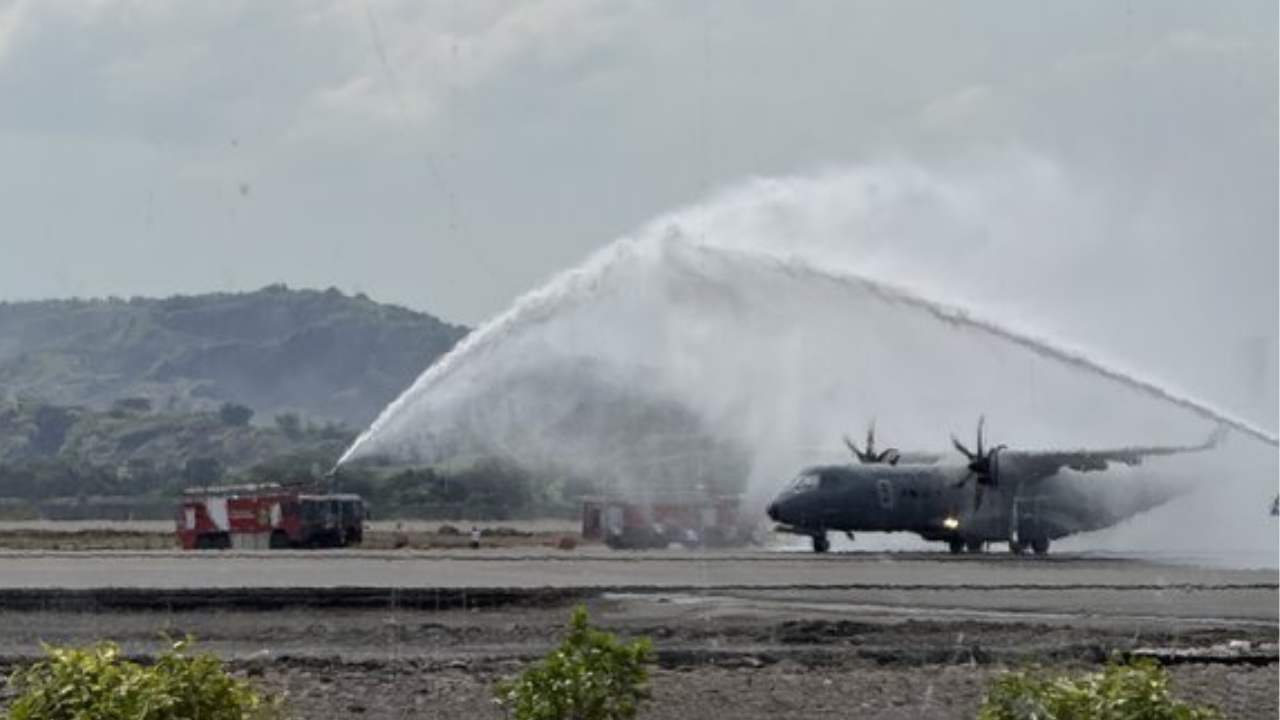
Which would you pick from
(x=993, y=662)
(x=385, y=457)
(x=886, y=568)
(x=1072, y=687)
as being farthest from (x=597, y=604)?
(x=385, y=457)

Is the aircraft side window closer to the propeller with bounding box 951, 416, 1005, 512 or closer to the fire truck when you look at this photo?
the propeller with bounding box 951, 416, 1005, 512

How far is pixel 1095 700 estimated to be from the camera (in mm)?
12531

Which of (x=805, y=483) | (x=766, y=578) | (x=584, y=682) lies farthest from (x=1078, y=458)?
(x=584, y=682)

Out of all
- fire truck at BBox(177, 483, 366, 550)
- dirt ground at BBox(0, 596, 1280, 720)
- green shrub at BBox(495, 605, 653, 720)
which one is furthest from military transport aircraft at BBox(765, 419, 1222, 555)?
green shrub at BBox(495, 605, 653, 720)

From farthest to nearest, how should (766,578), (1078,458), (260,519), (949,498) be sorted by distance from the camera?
(260,519) → (949,498) → (1078,458) → (766,578)

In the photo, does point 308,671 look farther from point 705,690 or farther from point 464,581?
point 464,581

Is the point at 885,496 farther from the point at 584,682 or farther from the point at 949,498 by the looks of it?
the point at 584,682

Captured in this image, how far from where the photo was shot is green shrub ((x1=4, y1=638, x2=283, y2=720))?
12.0 m

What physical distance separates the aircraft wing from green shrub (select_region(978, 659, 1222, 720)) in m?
48.7

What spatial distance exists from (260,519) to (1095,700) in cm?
5849

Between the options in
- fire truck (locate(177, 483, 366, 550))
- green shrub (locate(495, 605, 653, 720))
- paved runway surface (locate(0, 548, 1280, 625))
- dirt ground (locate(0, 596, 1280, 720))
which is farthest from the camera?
fire truck (locate(177, 483, 366, 550))

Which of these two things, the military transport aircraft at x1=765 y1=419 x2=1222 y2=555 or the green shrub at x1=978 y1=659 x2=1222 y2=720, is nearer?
the green shrub at x1=978 y1=659 x2=1222 y2=720

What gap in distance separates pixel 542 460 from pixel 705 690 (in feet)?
276

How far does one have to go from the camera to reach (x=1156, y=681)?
12.7 meters
